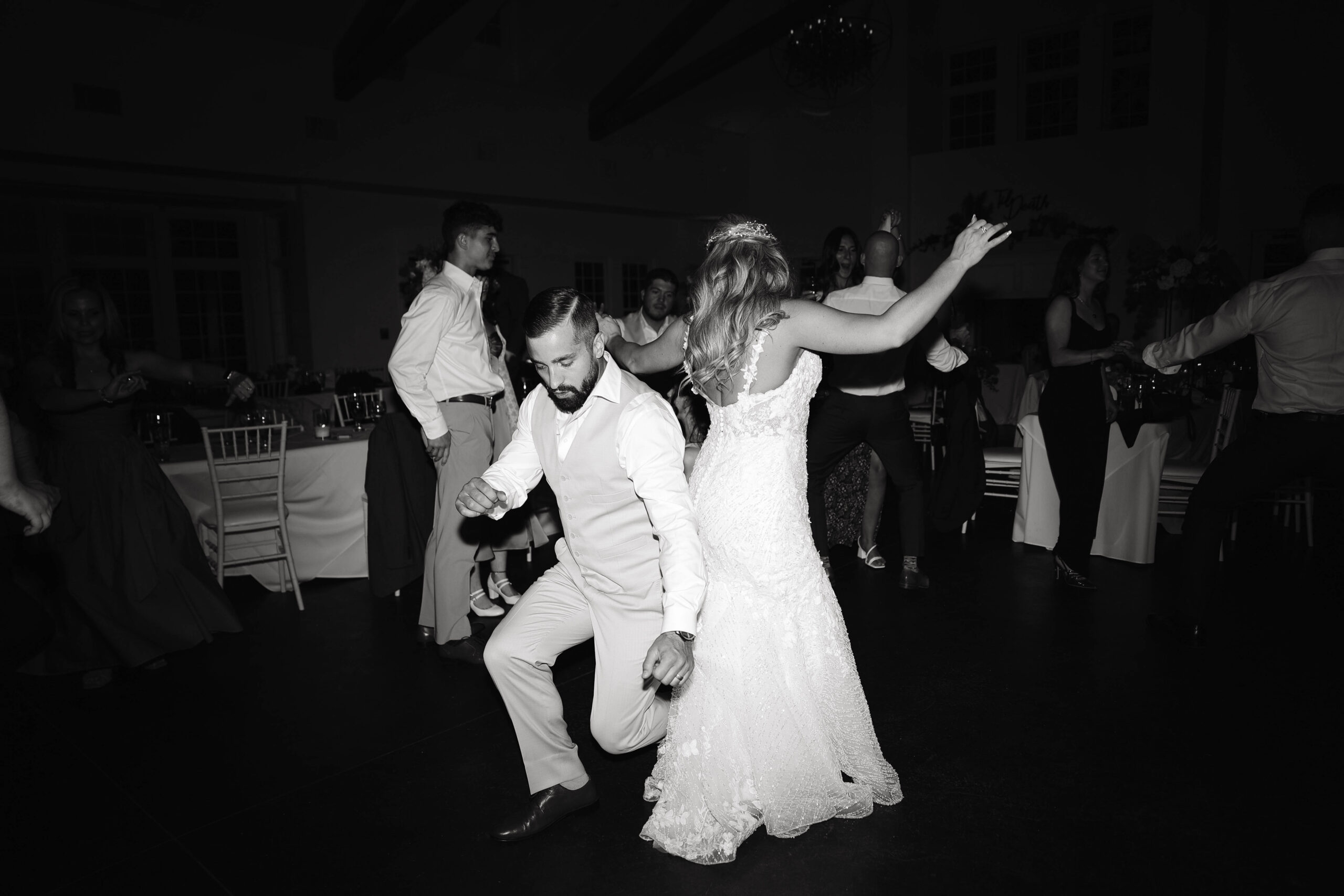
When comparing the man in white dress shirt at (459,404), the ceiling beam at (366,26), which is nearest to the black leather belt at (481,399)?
the man in white dress shirt at (459,404)

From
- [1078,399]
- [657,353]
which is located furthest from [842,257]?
[657,353]

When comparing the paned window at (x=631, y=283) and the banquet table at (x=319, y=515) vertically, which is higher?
the paned window at (x=631, y=283)

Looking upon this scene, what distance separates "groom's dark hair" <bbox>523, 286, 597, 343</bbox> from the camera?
211 cm

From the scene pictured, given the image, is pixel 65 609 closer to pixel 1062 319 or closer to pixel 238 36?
pixel 1062 319

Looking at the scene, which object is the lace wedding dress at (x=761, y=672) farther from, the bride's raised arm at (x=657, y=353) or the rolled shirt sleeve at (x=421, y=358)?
the rolled shirt sleeve at (x=421, y=358)

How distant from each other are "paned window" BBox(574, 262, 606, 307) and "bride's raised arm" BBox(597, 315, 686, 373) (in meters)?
11.5

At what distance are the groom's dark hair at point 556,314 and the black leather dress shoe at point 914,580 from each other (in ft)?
9.17

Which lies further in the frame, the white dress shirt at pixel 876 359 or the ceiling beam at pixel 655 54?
the ceiling beam at pixel 655 54

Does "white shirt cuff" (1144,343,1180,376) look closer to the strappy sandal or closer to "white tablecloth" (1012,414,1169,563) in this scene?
"white tablecloth" (1012,414,1169,563)

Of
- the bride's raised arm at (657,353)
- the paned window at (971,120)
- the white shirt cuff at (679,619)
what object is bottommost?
the white shirt cuff at (679,619)

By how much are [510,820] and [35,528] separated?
142 cm

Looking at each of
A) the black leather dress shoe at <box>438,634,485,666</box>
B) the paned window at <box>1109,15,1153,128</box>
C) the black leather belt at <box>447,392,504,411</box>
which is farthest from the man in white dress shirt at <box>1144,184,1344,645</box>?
the paned window at <box>1109,15,1153,128</box>

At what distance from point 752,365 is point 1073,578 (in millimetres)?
2894

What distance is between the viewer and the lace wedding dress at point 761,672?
220 centimetres
